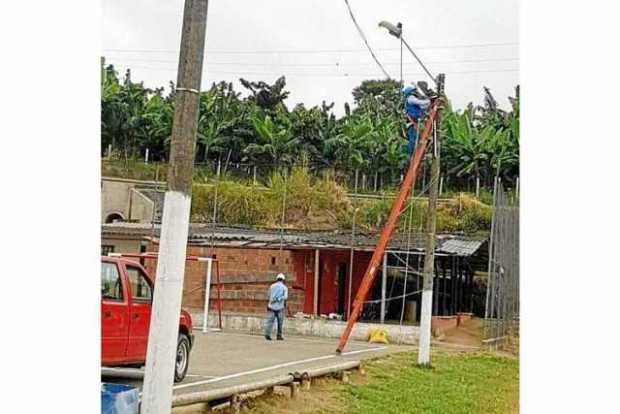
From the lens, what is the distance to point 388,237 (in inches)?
150

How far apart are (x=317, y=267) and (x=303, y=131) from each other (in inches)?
26.3

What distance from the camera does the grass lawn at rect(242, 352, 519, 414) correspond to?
3.11 meters

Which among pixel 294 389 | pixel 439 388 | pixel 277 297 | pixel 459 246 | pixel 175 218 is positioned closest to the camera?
pixel 175 218

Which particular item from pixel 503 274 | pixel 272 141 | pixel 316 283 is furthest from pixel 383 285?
pixel 272 141

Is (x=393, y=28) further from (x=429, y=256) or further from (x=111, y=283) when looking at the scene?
(x=111, y=283)

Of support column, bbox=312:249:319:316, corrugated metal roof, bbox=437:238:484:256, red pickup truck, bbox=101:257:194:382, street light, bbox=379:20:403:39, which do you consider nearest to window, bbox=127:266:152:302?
red pickup truck, bbox=101:257:194:382

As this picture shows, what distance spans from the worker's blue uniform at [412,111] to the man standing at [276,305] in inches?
30.0

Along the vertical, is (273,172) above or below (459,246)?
above

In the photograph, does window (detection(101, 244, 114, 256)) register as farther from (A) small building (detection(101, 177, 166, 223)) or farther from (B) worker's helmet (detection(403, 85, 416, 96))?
(B) worker's helmet (detection(403, 85, 416, 96))

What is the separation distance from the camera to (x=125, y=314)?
10.5 ft

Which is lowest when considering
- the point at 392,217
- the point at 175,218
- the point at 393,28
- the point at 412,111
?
the point at 175,218

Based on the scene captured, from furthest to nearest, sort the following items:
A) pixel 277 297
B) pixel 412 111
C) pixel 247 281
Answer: pixel 412 111 → pixel 247 281 → pixel 277 297
